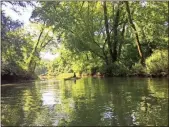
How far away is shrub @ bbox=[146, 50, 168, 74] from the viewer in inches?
521

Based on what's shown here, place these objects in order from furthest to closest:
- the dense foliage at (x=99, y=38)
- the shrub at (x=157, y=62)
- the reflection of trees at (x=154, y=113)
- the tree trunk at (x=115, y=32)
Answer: the tree trunk at (x=115, y=32)
the shrub at (x=157, y=62)
the dense foliage at (x=99, y=38)
the reflection of trees at (x=154, y=113)

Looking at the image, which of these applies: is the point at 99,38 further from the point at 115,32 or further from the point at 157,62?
the point at 157,62

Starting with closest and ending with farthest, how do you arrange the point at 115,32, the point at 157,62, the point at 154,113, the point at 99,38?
the point at 154,113, the point at 157,62, the point at 115,32, the point at 99,38

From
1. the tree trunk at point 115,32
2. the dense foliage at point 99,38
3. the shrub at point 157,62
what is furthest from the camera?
the tree trunk at point 115,32

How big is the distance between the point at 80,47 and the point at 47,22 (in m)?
3.56

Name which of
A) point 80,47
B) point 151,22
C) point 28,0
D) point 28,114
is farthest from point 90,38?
point 28,114

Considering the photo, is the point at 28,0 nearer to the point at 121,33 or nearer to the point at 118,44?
the point at 118,44

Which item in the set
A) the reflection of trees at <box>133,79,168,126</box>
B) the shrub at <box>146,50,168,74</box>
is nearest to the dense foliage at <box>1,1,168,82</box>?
the shrub at <box>146,50,168,74</box>

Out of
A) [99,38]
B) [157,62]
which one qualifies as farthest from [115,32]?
[157,62]

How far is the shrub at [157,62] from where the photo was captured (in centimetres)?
1323

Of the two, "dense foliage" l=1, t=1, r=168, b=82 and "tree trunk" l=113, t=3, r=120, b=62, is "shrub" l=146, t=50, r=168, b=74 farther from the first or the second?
"tree trunk" l=113, t=3, r=120, b=62

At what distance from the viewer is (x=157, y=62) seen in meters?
13.4

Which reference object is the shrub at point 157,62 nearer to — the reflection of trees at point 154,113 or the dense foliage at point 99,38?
the dense foliage at point 99,38

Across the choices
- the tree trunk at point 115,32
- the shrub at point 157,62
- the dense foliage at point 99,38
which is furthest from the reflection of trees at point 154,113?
the tree trunk at point 115,32
